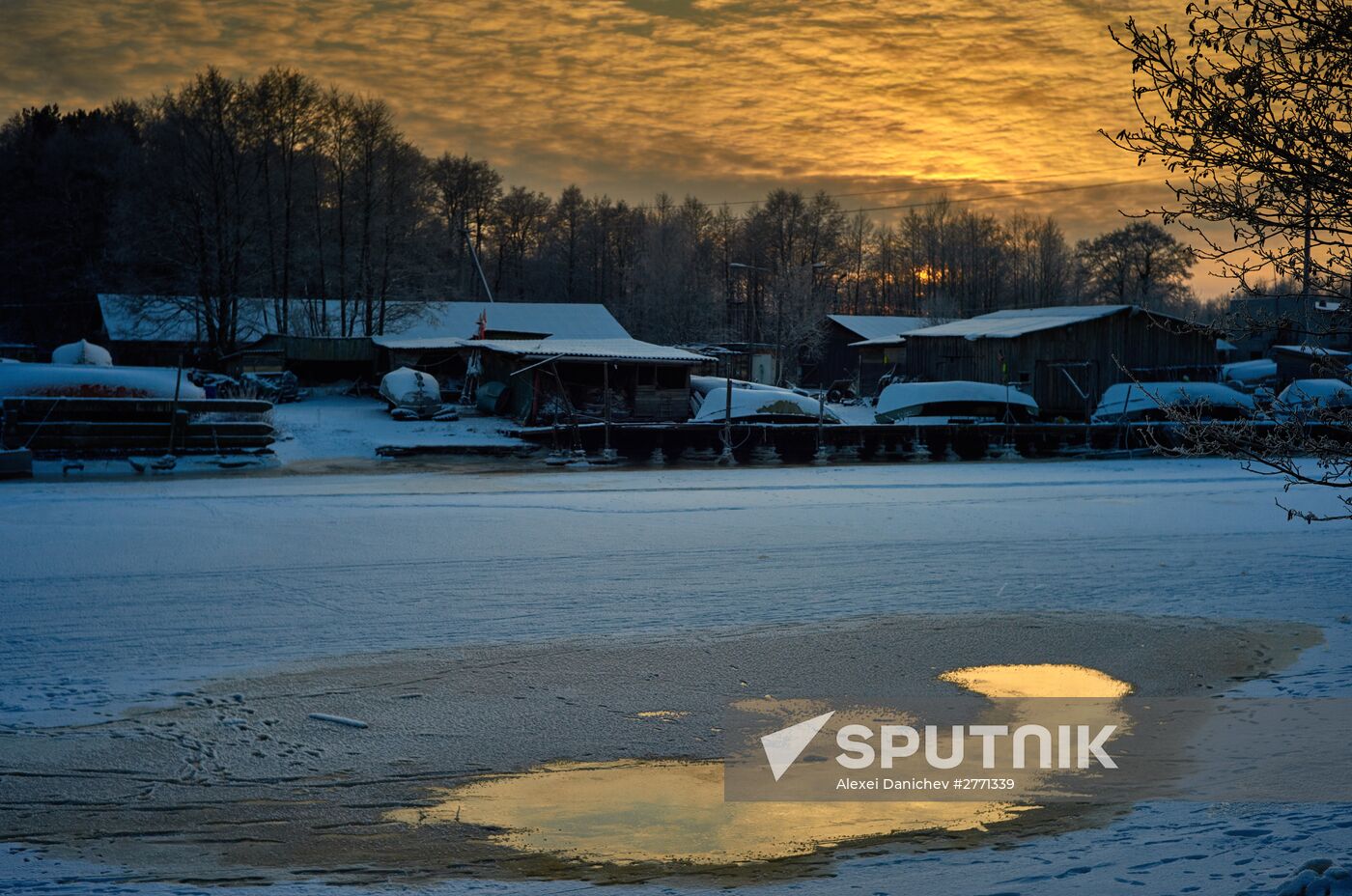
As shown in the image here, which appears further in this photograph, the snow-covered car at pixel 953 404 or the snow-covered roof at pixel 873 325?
the snow-covered roof at pixel 873 325

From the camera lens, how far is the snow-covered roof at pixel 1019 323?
41438 millimetres

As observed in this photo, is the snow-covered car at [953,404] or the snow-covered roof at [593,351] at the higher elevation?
the snow-covered roof at [593,351]

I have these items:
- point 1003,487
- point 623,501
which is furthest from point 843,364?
point 623,501

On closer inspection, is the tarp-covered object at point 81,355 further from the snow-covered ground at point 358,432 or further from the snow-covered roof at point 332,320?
the snow-covered roof at point 332,320

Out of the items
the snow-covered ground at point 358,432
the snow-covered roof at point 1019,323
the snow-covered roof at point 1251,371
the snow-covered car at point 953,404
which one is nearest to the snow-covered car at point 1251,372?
the snow-covered roof at point 1251,371

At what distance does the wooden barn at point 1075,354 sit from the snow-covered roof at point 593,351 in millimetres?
12012

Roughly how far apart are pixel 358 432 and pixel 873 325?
3940 centimetres

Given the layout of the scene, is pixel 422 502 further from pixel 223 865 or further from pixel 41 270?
pixel 41 270

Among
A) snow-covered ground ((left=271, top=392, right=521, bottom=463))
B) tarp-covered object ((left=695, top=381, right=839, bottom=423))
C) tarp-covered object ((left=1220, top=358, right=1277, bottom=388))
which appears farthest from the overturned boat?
tarp-covered object ((left=1220, top=358, right=1277, bottom=388))

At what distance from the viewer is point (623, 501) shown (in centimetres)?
2067

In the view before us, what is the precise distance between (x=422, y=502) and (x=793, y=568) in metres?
8.43

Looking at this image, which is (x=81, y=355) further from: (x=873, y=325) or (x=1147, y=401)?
(x=873, y=325)

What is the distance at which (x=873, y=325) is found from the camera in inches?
2591

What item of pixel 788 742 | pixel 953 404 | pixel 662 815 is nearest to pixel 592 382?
pixel 953 404
